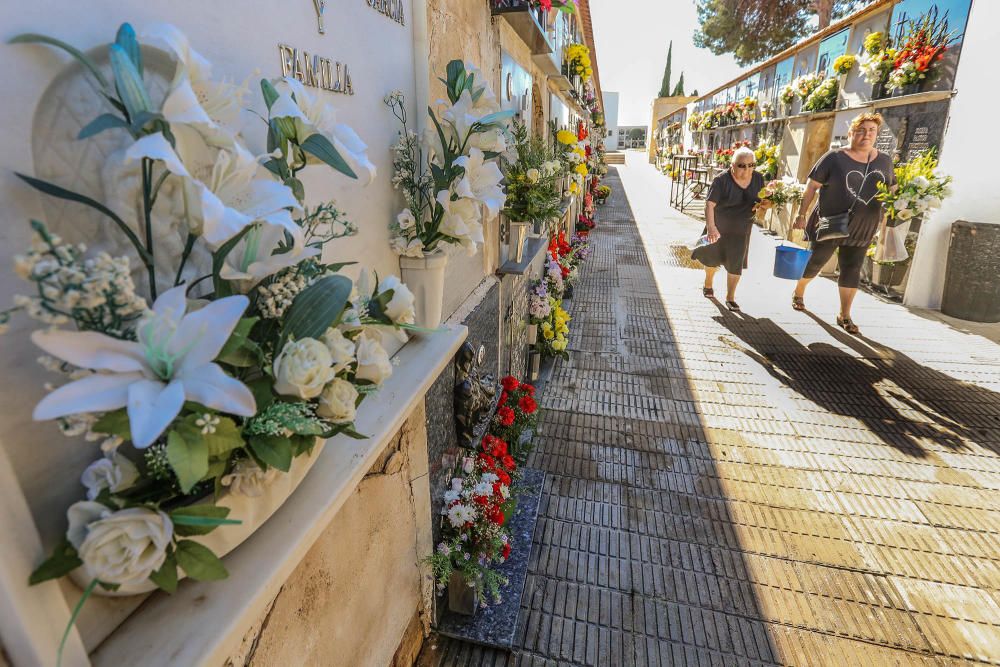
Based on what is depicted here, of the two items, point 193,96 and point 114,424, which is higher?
point 193,96

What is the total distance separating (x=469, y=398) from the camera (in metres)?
2.56

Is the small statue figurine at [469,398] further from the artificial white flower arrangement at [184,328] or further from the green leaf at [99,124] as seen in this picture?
the green leaf at [99,124]

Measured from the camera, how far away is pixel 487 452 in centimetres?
281

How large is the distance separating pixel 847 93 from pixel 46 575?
10620 millimetres

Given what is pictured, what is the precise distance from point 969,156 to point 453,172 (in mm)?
6698

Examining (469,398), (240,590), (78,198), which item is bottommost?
(469,398)

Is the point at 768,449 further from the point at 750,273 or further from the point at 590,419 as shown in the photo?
the point at 750,273

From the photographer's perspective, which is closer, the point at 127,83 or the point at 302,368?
the point at 127,83

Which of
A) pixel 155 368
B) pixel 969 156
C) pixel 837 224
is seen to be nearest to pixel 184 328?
pixel 155 368

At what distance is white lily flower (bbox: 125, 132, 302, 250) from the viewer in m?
0.63

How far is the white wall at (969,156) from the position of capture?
535cm

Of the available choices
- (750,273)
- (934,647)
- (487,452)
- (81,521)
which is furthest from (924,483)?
(750,273)

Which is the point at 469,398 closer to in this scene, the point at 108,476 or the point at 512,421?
the point at 512,421

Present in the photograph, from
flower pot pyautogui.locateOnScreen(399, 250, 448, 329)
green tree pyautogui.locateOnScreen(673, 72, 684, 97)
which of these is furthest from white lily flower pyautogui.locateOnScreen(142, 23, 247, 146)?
green tree pyautogui.locateOnScreen(673, 72, 684, 97)
